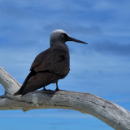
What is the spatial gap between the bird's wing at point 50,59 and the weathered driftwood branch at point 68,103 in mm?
462

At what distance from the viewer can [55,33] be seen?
4.71 m

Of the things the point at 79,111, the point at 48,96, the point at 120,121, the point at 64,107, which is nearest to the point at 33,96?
the point at 48,96

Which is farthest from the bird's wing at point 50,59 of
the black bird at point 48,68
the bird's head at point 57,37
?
the bird's head at point 57,37

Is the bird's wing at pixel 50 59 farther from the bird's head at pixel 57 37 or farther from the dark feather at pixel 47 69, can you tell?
the bird's head at pixel 57 37

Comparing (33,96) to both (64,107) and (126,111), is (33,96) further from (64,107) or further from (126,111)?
(126,111)

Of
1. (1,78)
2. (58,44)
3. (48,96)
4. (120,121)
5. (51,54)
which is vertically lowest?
(120,121)

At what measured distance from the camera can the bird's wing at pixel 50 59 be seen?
382 centimetres

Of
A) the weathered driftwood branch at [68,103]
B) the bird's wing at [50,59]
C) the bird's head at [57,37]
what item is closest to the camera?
the weathered driftwood branch at [68,103]

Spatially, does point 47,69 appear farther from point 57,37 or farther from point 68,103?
point 57,37

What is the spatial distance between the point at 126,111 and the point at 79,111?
30.3 inches

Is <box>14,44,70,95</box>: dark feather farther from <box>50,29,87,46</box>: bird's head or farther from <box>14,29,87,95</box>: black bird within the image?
<box>50,29,87,46</box>: bird's head

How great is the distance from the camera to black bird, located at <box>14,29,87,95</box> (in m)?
3.60

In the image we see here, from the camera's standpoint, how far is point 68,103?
153 inches

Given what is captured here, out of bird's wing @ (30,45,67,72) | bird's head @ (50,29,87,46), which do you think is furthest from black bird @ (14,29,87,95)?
bird's head @ (50,29,87,46)
